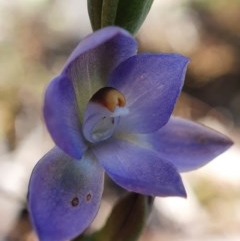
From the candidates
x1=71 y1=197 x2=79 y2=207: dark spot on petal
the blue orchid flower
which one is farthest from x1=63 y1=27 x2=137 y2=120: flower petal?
x1=71 y1=197 x2=79 y2=207: dark spot on petal

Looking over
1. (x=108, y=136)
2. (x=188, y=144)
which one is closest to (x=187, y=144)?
(x=188, y=144)

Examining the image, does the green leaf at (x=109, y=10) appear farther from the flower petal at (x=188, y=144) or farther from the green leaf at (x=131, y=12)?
the flower petal at (x=188, y=144)

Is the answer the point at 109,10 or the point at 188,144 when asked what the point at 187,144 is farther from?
the point at 109,10

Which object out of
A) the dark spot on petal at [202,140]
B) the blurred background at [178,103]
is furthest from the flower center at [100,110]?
the blurred background at [178,103]

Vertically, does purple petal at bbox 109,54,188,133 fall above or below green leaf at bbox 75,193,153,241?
above

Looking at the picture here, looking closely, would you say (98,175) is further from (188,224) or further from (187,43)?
(187,43)

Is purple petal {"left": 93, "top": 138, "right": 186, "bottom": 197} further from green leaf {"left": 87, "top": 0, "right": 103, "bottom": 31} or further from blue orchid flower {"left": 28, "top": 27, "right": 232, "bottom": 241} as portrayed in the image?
green leaf {"left": 87, "top": 0, "right": 103, "bottom": 31}

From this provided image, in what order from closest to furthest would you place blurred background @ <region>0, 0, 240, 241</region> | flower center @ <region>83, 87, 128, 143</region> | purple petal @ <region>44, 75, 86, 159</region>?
1. purple petal @ <region>44, 75, 86, 159</region>
2. flower center @ <region>83, 87, 128, 143</region>
3. blurred background @ <region>0, 0, 240, 241</region>
